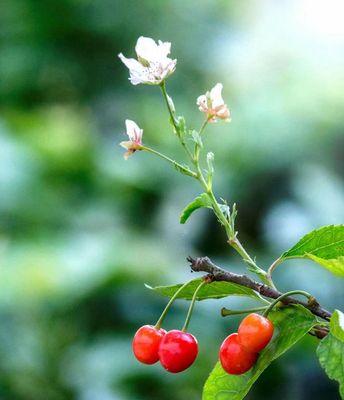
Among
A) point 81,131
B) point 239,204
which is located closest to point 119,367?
point 239,204

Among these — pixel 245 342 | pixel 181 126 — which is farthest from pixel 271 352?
pixel 181 126

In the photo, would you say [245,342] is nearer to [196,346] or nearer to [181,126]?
[196,346]

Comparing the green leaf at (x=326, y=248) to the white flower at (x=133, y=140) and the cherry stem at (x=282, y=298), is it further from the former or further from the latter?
the white flower at (x=133, y=140)

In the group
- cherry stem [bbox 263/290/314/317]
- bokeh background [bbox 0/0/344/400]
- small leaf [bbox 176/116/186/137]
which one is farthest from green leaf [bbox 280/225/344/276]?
bokeh background [bbox 0/0/344/400]

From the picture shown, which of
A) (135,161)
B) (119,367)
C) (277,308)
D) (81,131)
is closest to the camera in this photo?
(277,308)

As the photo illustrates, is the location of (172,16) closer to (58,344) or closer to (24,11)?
(24,11)
